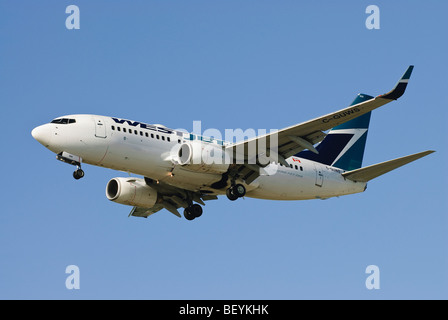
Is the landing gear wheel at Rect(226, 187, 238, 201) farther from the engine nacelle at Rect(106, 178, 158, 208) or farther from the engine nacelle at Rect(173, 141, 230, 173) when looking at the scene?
the engine nacelle at Rect(106, 178, 158, 208)

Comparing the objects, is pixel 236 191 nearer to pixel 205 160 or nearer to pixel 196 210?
pixel 205 160

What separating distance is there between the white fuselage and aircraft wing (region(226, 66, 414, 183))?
1.35 meters

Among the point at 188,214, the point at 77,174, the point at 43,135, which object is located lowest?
the point at 188,214

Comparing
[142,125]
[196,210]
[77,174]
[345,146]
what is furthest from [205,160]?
[345,146]

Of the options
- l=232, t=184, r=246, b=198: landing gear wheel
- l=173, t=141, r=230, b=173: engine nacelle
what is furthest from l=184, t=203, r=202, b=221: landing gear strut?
l=173, t=141, r=230, b=173: engine nacelle

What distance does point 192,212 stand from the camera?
47.8 meters

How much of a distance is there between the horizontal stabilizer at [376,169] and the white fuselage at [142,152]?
10.9 feet

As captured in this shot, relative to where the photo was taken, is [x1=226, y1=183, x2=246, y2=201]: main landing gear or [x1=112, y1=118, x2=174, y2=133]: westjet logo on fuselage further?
[x1=226, y1=183, x2=246, y2=201]: main landing gear

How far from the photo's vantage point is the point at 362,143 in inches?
2055

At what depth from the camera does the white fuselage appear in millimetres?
41188

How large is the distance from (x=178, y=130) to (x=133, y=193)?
17.9ft

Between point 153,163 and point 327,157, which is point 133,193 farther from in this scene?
point 327,157

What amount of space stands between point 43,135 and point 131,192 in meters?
8.01

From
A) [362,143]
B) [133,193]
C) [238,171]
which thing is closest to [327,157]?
[362,143]
